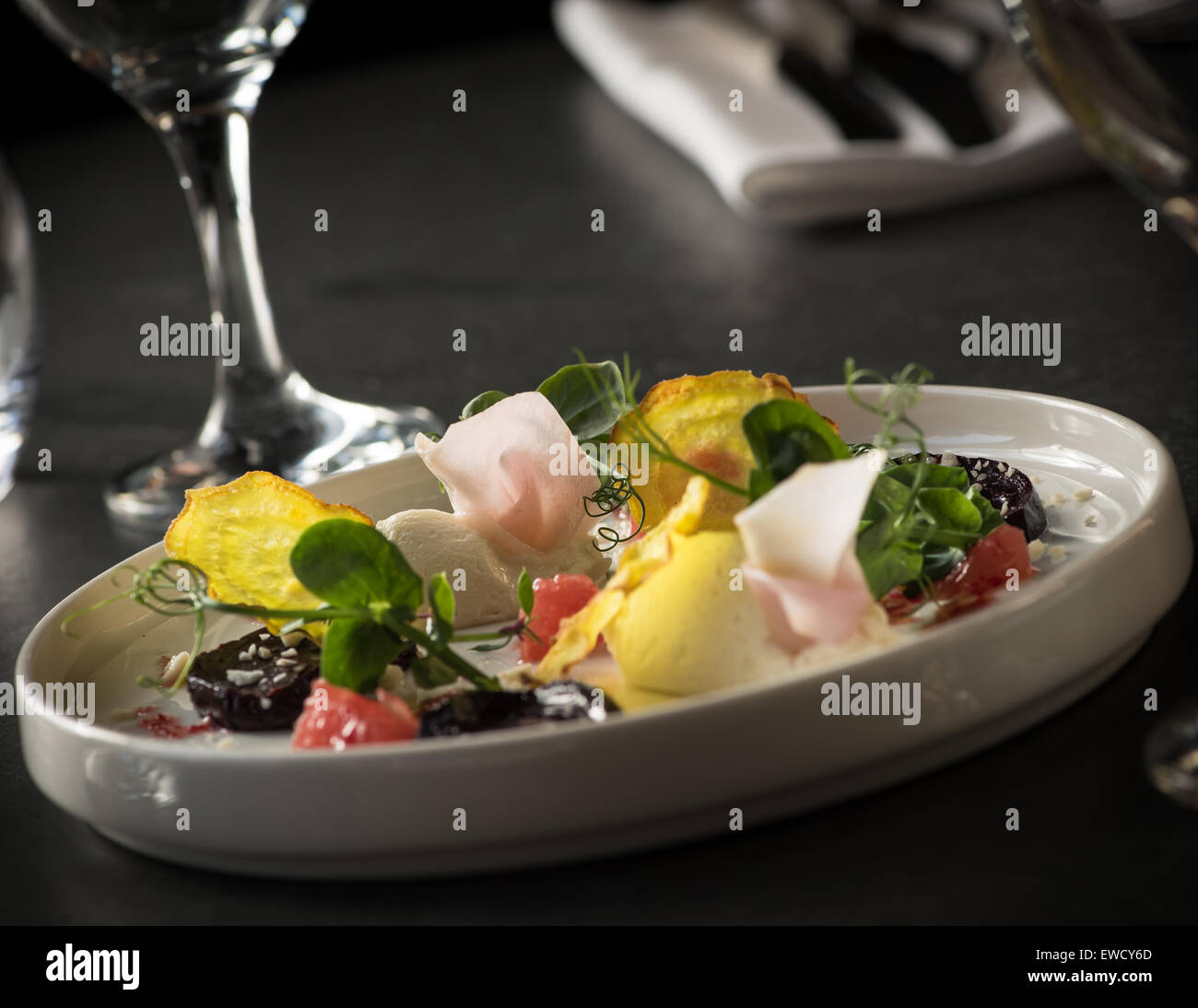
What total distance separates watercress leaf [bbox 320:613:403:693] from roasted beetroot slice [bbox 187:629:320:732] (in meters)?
0.02

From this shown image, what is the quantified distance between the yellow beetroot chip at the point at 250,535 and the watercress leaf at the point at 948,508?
0.72 feet

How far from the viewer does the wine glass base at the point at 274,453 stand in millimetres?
1010

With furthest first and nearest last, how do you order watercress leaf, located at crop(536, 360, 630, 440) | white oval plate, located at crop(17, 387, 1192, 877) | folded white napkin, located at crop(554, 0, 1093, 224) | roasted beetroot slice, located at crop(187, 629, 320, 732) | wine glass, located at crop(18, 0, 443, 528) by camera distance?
folded white napkin, located at crop(554, 0, 1093, 224), wine glass, located at crop(18, 0, 443, 528), watercress leaf, located at crop(536, 360, 630, 440), roasted beetroot slice, located at crop(187, 629, 320, 732), white oval plate, located at crop(17, 387, 1192, 877)

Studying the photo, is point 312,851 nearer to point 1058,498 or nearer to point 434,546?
point 434,546

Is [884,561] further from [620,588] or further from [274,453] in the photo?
[274,453]

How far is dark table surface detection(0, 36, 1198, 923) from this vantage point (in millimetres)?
478

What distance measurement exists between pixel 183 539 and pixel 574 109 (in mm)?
1471

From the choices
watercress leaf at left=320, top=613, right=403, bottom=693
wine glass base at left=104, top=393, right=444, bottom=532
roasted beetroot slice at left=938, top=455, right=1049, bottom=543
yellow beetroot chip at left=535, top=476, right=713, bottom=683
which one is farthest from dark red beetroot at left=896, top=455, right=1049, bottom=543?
wine glass base at left=104, top=393, right=444, bottom=532

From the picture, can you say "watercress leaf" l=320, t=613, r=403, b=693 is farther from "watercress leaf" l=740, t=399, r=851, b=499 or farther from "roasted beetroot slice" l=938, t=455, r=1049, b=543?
"roasted beetroot slice" l=938, t=455, r=1049, b=543

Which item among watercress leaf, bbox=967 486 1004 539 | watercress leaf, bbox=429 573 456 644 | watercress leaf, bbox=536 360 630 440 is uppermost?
watercress leaf, bbox=536 360 630 440

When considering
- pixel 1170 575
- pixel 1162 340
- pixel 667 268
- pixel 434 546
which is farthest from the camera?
pixel 667 268

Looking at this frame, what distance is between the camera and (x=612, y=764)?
46 centimetres
